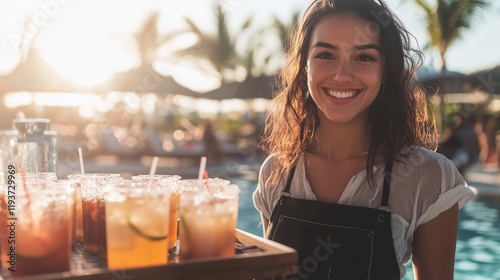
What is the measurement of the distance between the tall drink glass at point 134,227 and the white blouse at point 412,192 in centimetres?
95

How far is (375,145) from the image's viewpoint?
204 centimetres

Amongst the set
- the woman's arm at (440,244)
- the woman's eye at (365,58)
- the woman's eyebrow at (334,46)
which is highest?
the woman's eyebrow at (334,46)

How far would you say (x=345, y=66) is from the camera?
195 cm

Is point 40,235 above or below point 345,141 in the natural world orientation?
below

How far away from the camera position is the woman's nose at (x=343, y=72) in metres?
1.92

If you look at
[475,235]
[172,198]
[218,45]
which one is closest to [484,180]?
[475,235]

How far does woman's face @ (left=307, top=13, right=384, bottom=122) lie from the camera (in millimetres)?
1950

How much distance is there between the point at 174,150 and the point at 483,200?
8032 millimetres

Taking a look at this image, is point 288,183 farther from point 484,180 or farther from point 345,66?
point 484,180

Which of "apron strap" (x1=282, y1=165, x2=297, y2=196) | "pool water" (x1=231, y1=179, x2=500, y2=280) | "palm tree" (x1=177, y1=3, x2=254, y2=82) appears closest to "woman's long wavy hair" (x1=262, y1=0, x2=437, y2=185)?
"apron strap" (x1=282, y1=165, x2=297, y2=196)

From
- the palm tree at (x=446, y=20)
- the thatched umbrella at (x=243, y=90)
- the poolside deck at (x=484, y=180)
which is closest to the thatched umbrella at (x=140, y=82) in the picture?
the thatched umbrella at (x=243, y=90)

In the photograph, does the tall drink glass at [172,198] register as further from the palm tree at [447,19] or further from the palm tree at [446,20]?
the palm tree at [447,19]

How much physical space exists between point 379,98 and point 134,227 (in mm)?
1372

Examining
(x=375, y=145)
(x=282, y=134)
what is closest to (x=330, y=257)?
(x=375, y=145)
